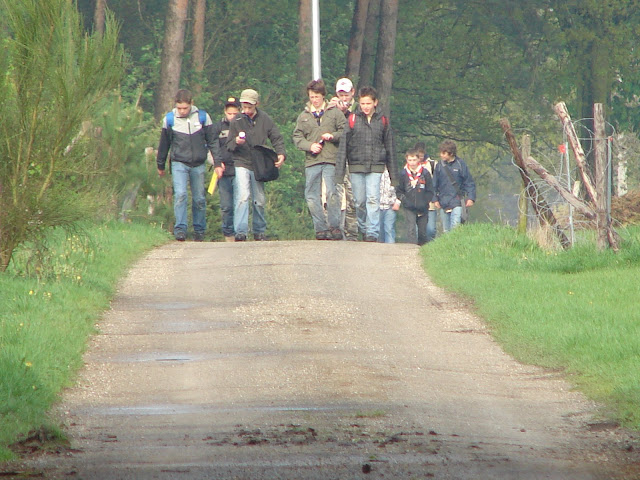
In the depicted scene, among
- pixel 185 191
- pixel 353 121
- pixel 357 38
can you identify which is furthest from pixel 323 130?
pixel 357 38

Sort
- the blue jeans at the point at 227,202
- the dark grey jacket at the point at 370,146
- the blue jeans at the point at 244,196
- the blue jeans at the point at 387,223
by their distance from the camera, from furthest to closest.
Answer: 1. the blue jeans at the point at 387,223
2. the blue jeans at the point at 227,202
3. the blue jeans at the point at 244,196
4. the dark grey jacket at the point at 370,146

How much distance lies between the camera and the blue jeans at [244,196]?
1641 cm

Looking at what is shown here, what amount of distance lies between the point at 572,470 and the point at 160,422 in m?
2.26

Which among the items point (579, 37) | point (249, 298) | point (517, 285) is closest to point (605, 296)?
point (517, 285)

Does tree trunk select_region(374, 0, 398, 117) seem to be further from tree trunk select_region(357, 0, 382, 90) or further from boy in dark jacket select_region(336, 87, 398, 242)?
boy in dark jacket select_region(336, 87, 398, 242)

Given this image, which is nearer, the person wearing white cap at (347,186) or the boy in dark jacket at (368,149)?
the boy in dark jacket at (368,149)

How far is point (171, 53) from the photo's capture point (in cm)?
3062

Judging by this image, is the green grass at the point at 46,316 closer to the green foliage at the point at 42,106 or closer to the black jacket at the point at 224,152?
the green foliage at the point at 42,106

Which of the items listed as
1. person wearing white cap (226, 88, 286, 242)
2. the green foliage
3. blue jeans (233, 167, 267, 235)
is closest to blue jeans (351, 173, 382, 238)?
person wearing white cap (226, 88, 286, 242)

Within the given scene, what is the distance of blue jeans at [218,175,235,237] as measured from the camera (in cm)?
1703

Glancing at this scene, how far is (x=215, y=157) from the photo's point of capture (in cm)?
1656

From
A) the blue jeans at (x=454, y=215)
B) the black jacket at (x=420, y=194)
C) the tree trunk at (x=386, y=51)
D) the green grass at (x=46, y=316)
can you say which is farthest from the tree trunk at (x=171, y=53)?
the green grass at (x=46, y=316)

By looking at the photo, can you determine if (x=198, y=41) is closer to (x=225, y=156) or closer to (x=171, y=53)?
(x=171, y=53)

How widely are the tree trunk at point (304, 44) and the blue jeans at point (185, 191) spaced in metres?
20.7
